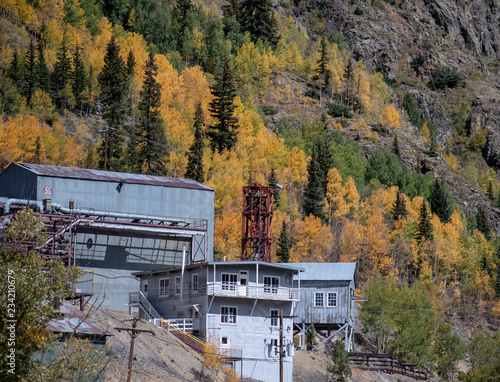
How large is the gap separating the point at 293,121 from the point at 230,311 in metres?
86.8

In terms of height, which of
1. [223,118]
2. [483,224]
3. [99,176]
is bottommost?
[99,176]

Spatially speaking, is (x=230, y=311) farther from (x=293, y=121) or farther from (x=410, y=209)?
(x=293, y=121)

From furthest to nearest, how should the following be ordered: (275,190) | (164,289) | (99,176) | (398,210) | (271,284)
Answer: (398,210), (275,190), (99,176), (164,289), (271,284)

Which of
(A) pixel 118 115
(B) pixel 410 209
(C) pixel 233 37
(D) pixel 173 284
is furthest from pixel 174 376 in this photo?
(C) pixel 233 37

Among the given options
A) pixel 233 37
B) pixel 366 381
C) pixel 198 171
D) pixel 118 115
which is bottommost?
pixel 366 381

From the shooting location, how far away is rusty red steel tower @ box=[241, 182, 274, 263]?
60.3 m

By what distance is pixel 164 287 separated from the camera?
52.9 meters

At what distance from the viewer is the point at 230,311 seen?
49.6 metres

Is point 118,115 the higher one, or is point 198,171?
point 118,115

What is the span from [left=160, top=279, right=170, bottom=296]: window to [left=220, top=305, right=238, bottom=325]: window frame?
5.06 meters

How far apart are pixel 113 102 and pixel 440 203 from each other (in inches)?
2328

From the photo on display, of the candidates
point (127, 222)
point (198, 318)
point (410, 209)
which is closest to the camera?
point (198, 318)

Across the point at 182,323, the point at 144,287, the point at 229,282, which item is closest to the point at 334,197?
the point at 144,287

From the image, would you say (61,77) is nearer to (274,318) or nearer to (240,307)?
(240,307)
